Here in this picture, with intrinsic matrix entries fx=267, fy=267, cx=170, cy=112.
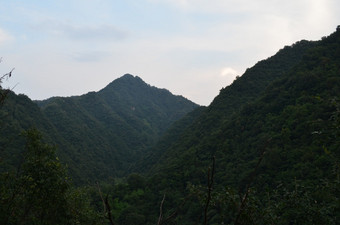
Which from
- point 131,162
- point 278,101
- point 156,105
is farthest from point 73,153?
point 156,105

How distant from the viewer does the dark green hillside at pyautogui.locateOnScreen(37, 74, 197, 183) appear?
79250mm

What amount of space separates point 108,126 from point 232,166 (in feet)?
300

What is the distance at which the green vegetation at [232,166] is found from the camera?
25.5 ft

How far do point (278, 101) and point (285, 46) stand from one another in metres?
35.4

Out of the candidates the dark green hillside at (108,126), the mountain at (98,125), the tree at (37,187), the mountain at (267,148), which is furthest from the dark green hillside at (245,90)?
the tree at (37,187)

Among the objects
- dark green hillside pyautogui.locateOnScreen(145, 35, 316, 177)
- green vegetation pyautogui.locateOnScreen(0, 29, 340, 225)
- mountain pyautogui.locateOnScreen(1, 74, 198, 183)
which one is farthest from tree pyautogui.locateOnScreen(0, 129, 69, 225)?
dark green hillside pyautogui.locateOnScreen(145, 35, 316, 177)

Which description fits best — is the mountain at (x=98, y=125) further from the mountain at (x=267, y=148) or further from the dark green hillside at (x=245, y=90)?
the dark green hillside at (x=245, y=90)

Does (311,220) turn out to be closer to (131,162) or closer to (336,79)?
(336,79)

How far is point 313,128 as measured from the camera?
28.6 metres

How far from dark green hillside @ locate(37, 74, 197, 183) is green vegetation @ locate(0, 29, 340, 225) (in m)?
0.86

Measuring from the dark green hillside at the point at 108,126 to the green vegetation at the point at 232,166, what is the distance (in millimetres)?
856

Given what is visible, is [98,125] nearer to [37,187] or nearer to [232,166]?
[232,166]

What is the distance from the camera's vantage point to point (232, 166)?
33.9m

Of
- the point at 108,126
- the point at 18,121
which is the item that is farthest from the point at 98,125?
the point at 18,121
